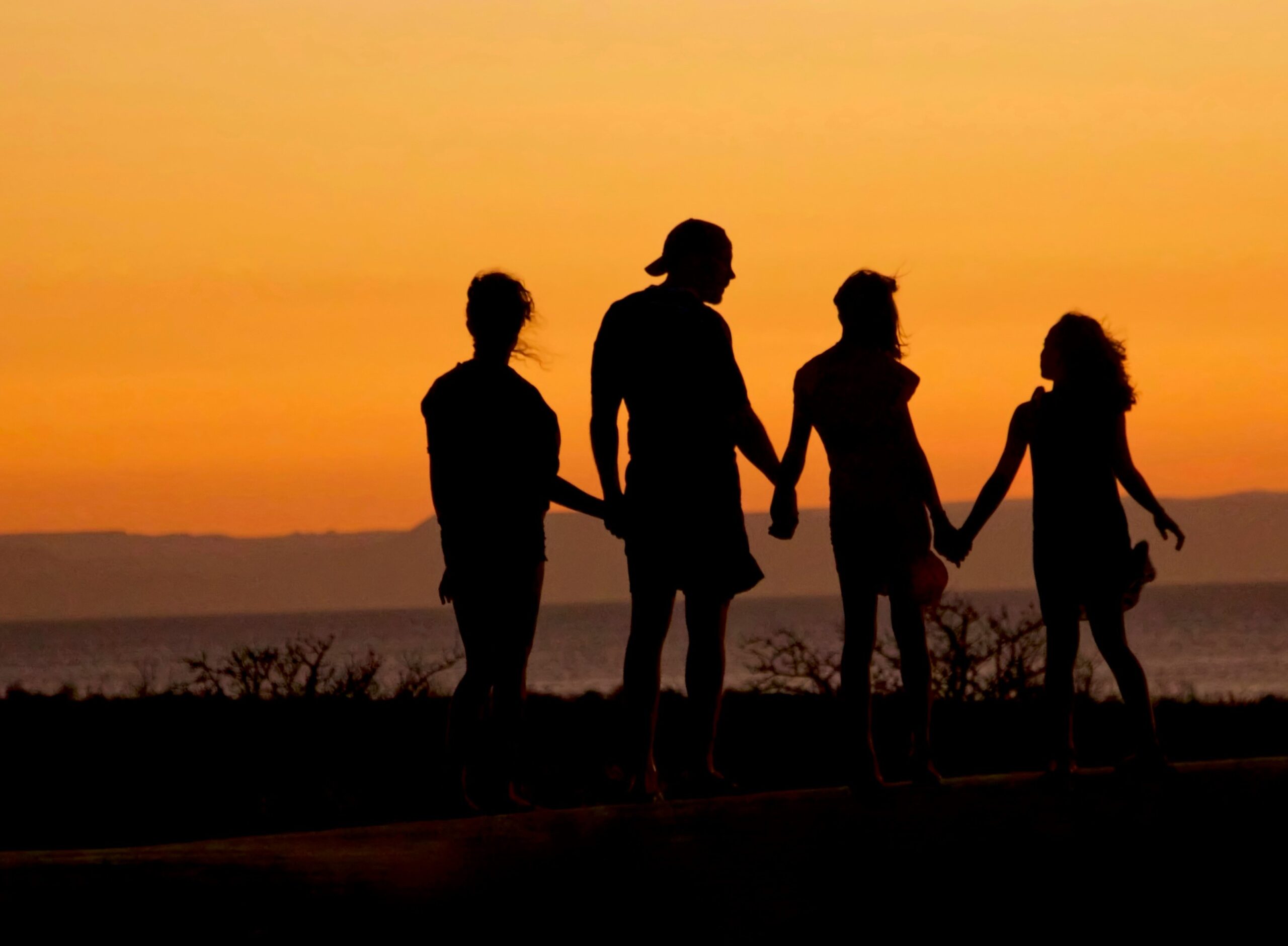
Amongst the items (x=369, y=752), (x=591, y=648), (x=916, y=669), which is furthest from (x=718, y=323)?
(x=591, y=648)


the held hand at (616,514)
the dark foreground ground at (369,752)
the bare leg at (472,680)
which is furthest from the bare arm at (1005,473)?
the dark foreground ground at (369,752)

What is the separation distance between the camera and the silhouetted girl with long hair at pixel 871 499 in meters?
7.03

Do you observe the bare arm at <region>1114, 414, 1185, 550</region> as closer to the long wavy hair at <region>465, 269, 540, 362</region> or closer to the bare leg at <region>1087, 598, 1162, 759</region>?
the bare leg at <region>1087, 598, 1162, 759</region>

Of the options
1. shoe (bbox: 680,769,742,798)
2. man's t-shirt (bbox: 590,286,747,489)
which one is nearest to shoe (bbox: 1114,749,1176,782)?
shoe (bbox: 680,769,742,798)

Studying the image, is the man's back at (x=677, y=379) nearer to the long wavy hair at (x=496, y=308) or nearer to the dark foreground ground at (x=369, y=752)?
the long wavy hair at (x=496, y=308)

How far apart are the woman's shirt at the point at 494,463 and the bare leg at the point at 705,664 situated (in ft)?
1.96

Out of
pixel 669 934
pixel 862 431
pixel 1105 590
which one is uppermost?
pixel 862 431

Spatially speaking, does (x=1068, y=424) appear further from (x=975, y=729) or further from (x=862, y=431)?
(x=975, y=729)

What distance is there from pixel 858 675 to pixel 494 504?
4.85ft

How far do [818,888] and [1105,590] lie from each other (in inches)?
97.9

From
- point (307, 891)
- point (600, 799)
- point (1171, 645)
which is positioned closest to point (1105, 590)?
point (307, 891)

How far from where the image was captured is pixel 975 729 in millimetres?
13406

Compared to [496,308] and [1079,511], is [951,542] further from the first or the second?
[496,308]

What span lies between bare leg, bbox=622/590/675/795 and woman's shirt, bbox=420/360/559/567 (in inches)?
16.9
